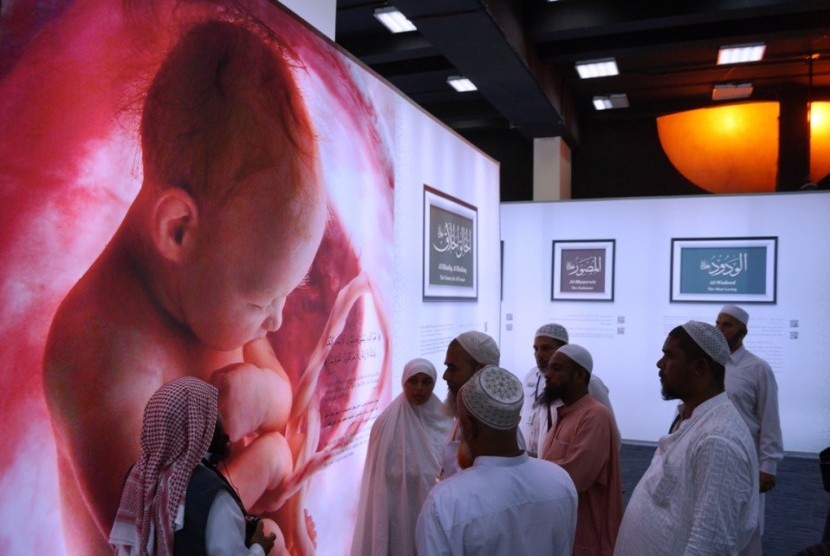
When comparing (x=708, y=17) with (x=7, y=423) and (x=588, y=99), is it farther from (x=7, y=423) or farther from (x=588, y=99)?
(x=7, y=423)

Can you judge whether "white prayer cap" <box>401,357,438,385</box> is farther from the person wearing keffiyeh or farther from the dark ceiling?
the dark ceiling

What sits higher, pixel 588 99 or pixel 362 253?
pixel 588 99

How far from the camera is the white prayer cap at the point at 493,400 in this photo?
1.77 meters

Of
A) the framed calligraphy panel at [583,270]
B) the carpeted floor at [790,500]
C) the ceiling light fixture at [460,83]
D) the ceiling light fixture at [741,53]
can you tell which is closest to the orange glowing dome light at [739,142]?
the ceiling light fixture at [741,53]

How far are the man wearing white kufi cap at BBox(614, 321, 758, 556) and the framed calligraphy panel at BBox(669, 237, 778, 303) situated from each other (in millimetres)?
6367

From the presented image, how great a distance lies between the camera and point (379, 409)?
12.9 ft

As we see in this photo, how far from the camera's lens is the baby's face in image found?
245cm

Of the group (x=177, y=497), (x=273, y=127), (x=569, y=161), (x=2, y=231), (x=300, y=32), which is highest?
(x=569, y=161)

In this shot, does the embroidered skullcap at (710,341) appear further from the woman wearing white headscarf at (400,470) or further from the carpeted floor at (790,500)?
the carpeted floor at (790,500)

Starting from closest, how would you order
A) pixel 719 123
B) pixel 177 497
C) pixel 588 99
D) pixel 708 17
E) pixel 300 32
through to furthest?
pixel 177 497, pixel 300 32, pixel 708 17, pixel 719 123, pixel 588 99

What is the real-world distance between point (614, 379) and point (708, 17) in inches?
169

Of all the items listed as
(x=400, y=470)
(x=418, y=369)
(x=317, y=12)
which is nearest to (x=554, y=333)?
(x=418, y=369)

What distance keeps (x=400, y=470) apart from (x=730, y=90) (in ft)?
24.7

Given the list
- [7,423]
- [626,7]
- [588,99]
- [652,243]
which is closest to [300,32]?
[7,423]
